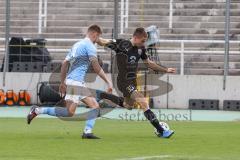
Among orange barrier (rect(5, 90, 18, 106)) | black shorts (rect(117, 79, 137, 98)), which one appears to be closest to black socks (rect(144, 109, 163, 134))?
black shorts (rect(117, 79, 137, 98))

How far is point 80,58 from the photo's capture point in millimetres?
15445

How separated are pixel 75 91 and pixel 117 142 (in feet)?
5.14

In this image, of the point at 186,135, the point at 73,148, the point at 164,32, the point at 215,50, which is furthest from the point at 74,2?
the point at 73,148

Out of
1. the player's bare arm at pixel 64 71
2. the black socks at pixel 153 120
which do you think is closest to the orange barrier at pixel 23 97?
the player's bare arm at pixel 64 71

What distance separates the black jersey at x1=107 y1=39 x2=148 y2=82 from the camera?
1566 cm

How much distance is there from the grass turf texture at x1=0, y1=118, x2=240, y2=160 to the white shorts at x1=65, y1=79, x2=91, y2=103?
0.71m

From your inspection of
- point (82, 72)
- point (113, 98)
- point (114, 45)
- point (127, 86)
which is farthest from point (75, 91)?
point (113, 98)

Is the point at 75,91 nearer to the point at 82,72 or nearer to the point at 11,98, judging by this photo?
the point at 82,72

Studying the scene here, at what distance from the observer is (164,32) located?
3172 centimetres

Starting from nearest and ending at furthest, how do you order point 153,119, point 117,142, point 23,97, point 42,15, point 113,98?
point 117,142 < point 153,119 < point 113,98 < point 23,97 < point 42,15

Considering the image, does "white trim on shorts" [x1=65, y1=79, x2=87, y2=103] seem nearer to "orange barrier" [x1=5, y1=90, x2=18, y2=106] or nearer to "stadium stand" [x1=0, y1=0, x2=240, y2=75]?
"orange barrier" [x1=5, y1=90, x2=18, y2=106]

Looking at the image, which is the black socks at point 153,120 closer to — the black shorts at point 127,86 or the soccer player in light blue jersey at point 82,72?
the black shorts at point 127,86

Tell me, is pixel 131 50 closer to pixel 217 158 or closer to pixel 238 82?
pixel 217 158

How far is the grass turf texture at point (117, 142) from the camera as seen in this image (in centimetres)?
1223
